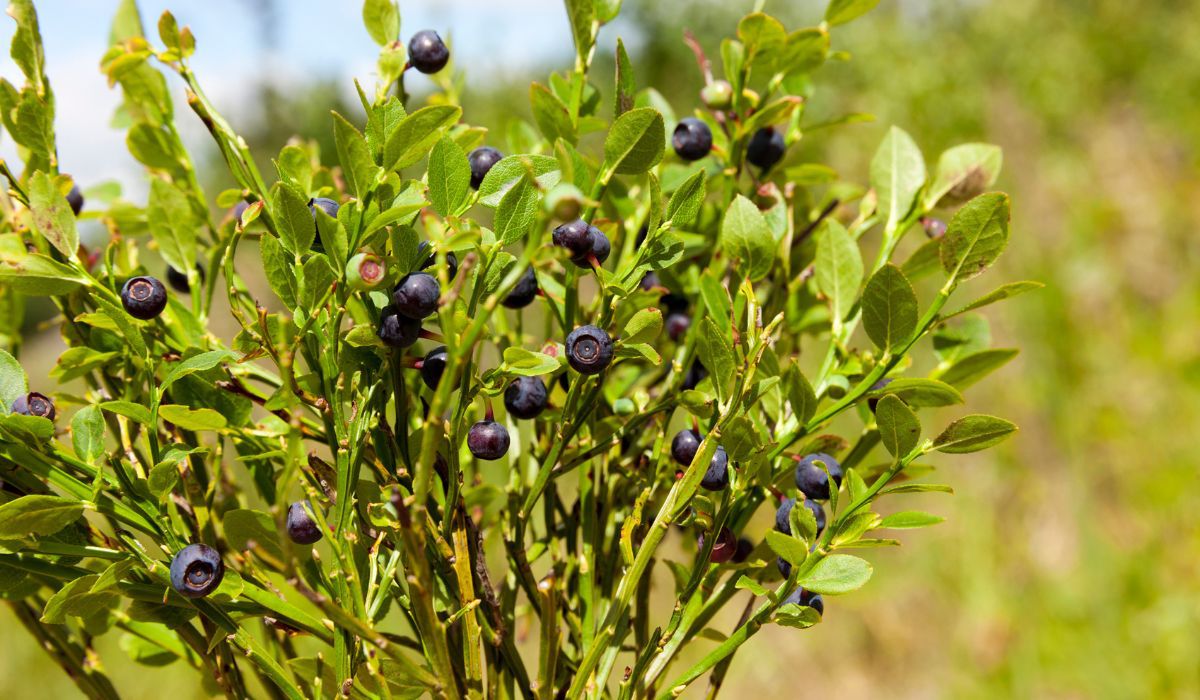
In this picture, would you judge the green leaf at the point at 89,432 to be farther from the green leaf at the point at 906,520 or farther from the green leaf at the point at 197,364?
the green leaf at the point at 906,520

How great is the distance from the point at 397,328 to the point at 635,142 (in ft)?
0.42

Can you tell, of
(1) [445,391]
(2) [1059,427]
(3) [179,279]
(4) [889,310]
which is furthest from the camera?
(2) [1059,427]

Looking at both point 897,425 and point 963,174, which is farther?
point 963,174

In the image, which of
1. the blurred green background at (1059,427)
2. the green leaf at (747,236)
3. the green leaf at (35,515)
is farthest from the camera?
the blurred green background at (1059,427)

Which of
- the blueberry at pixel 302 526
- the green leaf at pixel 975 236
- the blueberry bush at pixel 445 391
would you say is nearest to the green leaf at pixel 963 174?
the blueberry bush at pixel 445 391

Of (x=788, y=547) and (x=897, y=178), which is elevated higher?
(x=897, y=178)

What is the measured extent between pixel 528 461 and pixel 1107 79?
20.6 feet

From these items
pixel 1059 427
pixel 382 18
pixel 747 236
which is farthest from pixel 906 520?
pixel 1059 427

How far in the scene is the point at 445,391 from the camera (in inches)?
11.6

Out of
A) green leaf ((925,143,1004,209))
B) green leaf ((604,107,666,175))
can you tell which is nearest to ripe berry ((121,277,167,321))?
green leaf ((604,107,666,175))

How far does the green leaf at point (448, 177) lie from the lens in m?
0.37

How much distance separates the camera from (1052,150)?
508cm

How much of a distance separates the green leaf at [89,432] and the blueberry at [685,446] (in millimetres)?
250

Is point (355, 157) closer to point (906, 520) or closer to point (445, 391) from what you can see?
point (445, 391)
